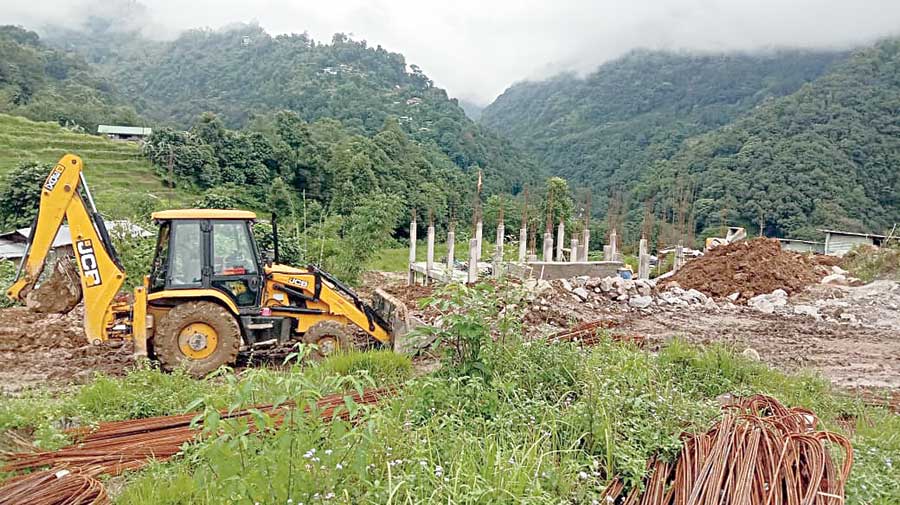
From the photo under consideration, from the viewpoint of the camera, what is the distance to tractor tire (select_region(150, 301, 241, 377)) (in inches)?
268

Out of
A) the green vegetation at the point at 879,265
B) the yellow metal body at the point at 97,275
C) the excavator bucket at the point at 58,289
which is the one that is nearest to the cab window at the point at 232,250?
the yellow metal body at the point at 97,275

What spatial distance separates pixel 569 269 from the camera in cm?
1566

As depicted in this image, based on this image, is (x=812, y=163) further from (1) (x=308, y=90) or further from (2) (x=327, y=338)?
(1) (x=308, y=90)

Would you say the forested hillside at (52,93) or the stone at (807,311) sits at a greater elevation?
the forested hillside at (52,93)

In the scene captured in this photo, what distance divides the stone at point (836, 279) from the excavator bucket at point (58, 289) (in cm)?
1461

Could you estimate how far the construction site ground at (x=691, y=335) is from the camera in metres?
7.14

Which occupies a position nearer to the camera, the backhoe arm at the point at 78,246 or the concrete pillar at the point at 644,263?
the backhoe arm at the point at 78,246

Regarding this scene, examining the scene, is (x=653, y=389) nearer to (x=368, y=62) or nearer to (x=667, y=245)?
(x=667, y=245)

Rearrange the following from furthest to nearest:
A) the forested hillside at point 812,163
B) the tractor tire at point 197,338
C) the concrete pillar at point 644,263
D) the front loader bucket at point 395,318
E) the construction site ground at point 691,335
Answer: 1. the forested hillside at point 812,163
2. the concrete pillar at point 644,263
3. the front loader bucket at point 395,318
4. the construction site ground at point 691,335
5. the tractor tire at point 197,338

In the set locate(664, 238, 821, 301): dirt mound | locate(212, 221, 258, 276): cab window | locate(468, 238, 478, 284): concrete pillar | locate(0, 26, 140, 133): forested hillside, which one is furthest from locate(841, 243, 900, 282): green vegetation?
locate(0, 26, 140, 133): forested hillside

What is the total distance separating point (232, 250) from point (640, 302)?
738cm

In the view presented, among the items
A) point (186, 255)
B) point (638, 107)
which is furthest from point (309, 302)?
point (638, 107)

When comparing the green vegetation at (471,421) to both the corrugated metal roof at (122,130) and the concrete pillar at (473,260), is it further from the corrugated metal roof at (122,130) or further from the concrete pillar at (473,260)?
the corrugated metal roof at (122,130)

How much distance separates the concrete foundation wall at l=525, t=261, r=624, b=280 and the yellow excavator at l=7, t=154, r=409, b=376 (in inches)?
315
